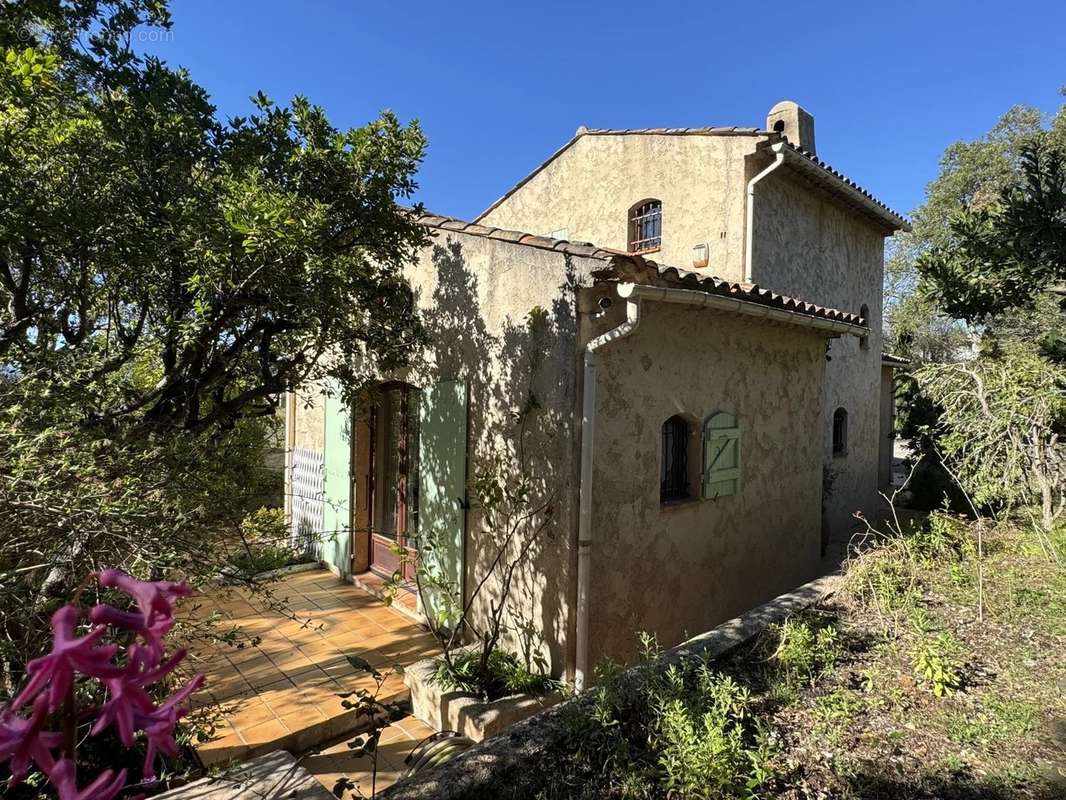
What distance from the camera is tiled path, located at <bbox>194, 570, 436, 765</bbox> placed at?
15.6ft

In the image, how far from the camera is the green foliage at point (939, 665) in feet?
11.9

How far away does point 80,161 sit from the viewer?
386 cm

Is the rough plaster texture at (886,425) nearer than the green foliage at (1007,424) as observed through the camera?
No

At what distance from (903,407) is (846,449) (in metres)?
3.77

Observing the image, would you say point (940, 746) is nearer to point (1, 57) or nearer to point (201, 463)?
point (201, 463)

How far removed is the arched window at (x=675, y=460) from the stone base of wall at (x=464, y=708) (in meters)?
2.61

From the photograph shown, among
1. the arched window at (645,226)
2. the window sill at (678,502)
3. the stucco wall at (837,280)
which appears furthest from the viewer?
the arched window at (645,226)

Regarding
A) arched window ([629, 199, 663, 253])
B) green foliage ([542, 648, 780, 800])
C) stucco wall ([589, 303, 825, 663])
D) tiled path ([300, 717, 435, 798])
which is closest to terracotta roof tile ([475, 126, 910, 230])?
arched window ([629, 199, 663, 253])

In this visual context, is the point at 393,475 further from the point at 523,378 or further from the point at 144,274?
the point at 144,274

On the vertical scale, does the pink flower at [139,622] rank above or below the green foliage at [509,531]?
A: above

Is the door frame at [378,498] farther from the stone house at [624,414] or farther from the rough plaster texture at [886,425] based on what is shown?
the rough plaster texture at [886,425]

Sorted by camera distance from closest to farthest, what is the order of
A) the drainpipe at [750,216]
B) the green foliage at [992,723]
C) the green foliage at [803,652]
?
the green foliage at [992,723] → the green foliage at [803,652] → the drainpipe at [750,216]

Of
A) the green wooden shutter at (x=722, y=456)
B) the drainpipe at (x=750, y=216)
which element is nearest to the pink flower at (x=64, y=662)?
the green wooden shutter at (x=722, y=456)

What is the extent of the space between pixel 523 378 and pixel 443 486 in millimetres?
1902
